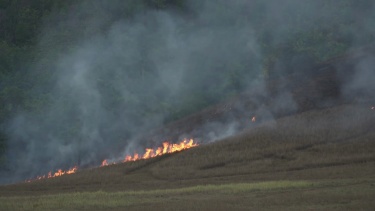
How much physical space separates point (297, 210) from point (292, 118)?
2111 cm

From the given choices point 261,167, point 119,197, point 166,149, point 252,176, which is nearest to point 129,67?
point 166,149

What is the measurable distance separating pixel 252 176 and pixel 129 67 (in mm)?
49591

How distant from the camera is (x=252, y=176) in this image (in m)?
36.6

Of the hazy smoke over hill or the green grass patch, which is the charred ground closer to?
the green grass patch

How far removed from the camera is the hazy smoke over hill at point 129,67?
69875 mm

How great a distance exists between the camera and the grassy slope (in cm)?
2772

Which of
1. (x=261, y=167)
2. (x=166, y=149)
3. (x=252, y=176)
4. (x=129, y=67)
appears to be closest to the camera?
(x=252, y=176)

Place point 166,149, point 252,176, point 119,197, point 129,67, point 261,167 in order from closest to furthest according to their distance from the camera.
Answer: point 119,197 → point 252,176 → point 261,167 → point 166,149 → point 129,67

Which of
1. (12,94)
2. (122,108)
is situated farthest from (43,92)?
(122,108)

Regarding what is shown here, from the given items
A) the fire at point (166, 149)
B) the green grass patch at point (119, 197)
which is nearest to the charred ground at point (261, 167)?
the green grass patch at point (119, 197)

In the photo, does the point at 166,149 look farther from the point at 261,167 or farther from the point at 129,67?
the point at 129,67

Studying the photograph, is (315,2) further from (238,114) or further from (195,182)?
(195,182)

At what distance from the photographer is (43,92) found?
80000 mm

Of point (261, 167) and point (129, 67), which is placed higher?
point (129, 67)
